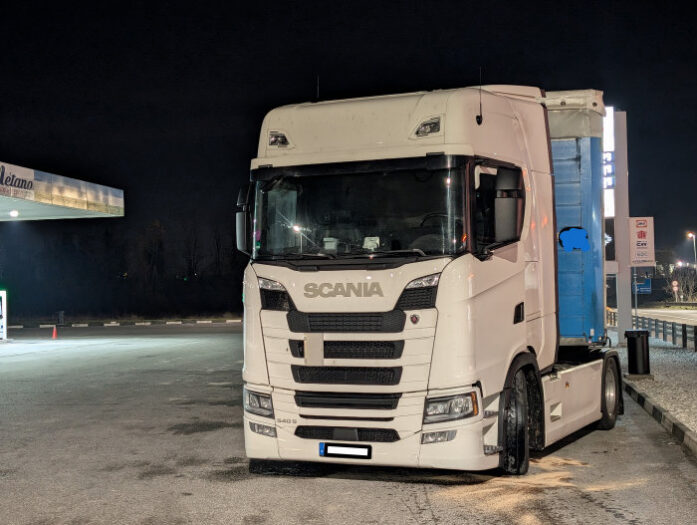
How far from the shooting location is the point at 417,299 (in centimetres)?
Answer: 702

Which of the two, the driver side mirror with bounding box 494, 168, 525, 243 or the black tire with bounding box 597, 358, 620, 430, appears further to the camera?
the black tire with bounding box 597, 358, 620, 430

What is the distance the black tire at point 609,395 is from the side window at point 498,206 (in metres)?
3.82

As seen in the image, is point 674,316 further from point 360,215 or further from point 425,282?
point 425,282

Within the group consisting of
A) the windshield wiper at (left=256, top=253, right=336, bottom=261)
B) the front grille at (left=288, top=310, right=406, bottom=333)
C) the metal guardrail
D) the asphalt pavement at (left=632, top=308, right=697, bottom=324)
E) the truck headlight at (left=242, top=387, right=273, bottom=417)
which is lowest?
the asphalt pavement at (left=632, top=308, right=697, bottom=324)

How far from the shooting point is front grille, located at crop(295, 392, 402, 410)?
23.2ft

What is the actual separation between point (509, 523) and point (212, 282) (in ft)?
303

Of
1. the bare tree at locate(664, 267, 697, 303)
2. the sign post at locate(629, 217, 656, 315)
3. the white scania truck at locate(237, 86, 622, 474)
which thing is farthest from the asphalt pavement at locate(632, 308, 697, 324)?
the white scania truck at locate(237, 86, 622, 474)

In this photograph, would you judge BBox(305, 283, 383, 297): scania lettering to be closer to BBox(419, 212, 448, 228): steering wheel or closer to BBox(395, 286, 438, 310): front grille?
BBox(395, 286, 438, 310): front grille

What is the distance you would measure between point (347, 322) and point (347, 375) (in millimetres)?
441

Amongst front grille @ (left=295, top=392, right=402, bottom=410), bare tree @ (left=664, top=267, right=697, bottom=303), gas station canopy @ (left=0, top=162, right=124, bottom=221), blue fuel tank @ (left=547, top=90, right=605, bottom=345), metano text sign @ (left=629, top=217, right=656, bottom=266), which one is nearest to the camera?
front grille @ (left=295, top=392, right=402, bottom=410)

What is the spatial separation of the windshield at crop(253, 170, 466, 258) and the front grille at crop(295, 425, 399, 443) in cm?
147

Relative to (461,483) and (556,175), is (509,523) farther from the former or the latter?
(556,175)

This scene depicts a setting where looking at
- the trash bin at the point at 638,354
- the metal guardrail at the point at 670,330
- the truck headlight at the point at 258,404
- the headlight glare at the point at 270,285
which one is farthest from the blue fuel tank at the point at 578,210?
the metal guardrail at the point at 670,330

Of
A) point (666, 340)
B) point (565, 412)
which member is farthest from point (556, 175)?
point (666, 340)
